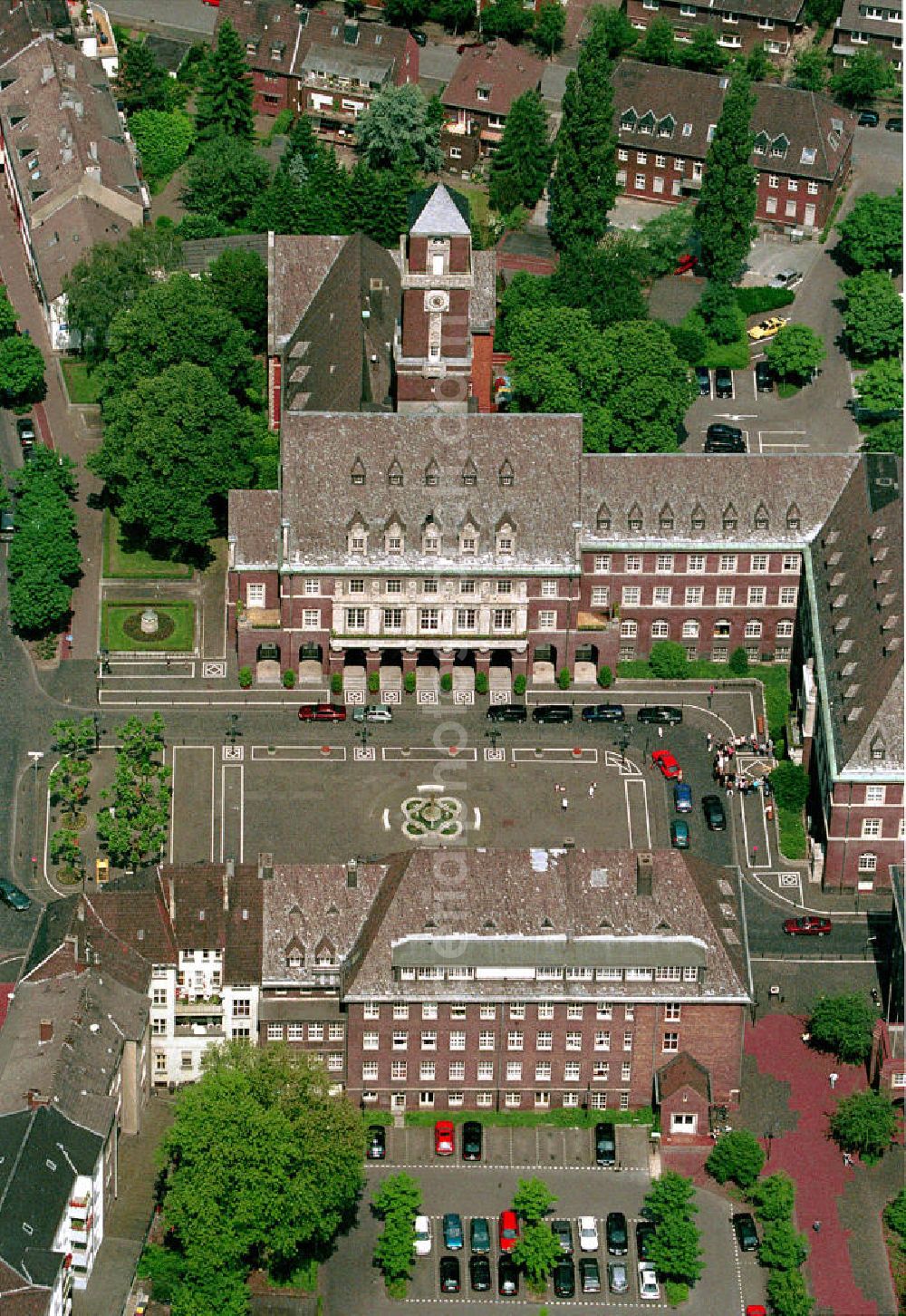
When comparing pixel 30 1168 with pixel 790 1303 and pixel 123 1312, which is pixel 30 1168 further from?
pixel 790 1303

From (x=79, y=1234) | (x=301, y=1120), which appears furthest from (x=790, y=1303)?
(x=79, y=1234)

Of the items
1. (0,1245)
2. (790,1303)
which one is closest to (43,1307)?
(0,1245)

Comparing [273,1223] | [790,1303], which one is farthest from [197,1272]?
[790,1303]

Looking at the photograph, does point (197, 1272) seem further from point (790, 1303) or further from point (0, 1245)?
point (790, 1303)

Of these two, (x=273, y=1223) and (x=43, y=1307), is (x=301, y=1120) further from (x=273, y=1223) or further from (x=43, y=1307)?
(x=43, y=1307)

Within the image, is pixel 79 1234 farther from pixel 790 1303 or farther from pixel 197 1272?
pixel 790 1303

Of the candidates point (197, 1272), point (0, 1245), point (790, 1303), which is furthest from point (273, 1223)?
point (790, 1303)
